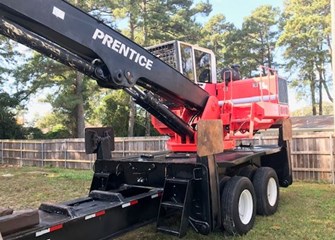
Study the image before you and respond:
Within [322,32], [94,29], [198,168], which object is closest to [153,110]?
[198,168]

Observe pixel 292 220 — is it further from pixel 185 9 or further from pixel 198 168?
pixel 185 9

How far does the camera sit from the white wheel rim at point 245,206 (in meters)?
5.25

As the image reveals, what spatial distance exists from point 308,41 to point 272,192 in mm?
26766

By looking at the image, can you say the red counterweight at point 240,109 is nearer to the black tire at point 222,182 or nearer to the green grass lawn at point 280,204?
the black tire at point 222,182

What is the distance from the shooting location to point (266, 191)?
607 centimetres

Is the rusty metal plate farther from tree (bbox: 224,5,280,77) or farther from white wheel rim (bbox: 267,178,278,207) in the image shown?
tree (bbox: 224,5,280,77)

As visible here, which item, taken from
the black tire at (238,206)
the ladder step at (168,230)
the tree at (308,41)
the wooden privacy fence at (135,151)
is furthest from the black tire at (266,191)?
the tree at (308,41)

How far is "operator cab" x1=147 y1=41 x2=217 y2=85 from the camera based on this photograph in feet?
21.2

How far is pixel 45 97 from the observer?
22234 millimetres

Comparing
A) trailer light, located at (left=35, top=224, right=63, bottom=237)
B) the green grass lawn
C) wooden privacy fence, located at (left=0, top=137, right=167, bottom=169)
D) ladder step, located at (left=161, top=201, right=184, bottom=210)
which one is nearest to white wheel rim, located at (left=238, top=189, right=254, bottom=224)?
the green grass lawn

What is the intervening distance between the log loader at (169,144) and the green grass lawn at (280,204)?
36 centimetres

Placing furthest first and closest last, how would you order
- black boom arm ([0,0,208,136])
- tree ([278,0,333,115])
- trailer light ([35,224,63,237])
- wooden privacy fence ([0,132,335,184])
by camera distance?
tree ([278,0,333,115])
wooden privacy fence ([0,132,335,184])
black boom arm ([0,0,208,136])
trailer light ([35,224,63,237])

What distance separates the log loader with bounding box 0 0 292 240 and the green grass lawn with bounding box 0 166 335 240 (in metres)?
0.36

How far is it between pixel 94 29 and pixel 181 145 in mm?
3079
